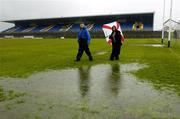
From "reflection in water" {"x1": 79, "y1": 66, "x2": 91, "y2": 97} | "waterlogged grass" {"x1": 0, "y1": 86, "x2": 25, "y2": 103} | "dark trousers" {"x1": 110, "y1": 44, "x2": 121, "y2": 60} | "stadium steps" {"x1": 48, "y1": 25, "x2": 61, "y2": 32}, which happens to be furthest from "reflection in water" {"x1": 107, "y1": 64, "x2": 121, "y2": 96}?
"stadium steps" {"x1": 48, "y1": 25, "x2": 61, "y2": 32}

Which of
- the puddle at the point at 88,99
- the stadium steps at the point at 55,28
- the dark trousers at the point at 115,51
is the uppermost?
the puddle at the point at 88,99

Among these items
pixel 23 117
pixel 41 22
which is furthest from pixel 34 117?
pixel 41 22

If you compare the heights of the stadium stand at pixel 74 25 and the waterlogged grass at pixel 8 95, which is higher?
the waterlogged grass at pixel 8 95

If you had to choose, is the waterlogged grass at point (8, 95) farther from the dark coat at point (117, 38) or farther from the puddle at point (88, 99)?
the dark coat at point (117, 38)

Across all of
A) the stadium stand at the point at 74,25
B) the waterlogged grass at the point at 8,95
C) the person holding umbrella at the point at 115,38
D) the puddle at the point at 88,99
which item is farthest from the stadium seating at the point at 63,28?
the waterlogged grass at the point at 8,95

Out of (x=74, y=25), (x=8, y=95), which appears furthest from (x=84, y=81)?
(x=74, y=25)

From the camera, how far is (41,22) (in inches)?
4050

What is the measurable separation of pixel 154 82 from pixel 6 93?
4.43m

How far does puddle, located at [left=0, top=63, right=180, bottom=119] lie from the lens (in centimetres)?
620

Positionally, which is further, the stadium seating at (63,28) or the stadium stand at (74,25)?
the stadium seating at (63,28)

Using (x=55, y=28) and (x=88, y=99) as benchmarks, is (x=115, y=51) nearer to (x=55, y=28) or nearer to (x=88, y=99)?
(x=88, y=99)

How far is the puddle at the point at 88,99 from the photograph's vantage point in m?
6.20

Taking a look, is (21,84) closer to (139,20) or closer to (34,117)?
(34,117)

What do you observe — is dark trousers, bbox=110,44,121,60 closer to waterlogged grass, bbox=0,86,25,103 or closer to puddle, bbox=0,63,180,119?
puddle, bbox=0,63,180,119
